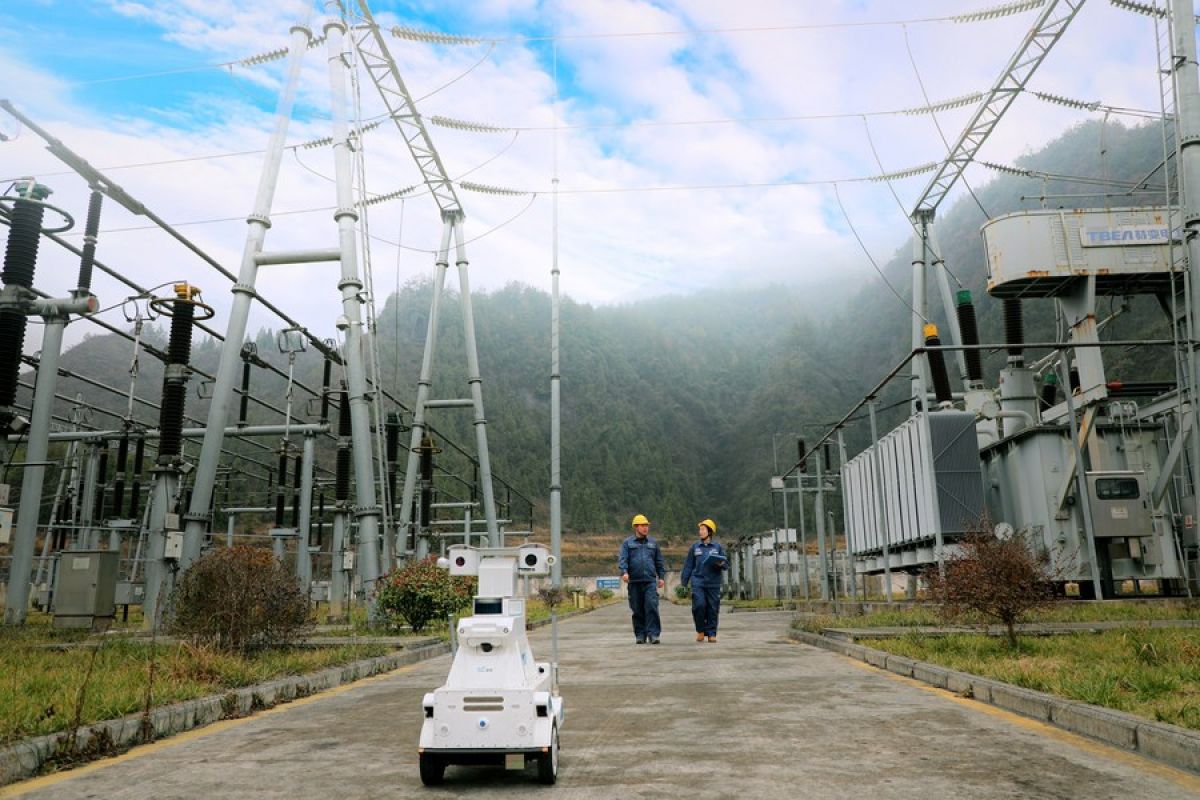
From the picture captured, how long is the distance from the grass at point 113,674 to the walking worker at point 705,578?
5.25m

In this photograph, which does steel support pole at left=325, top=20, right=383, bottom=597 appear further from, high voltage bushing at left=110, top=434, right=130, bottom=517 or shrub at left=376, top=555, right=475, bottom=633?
high voltage bushing at left=110, top=434, right=130, bottom=517

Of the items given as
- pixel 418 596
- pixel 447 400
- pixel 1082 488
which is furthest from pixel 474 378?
pixel 1082 488

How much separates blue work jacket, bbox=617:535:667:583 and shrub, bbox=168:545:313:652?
5519 mm

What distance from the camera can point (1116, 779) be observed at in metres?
4.57

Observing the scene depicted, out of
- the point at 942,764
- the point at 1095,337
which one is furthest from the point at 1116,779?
the point at 1095,337

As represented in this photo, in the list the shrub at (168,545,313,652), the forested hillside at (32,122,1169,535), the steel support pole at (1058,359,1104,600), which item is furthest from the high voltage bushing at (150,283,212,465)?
the forested hillside at (32,122,1169,535)

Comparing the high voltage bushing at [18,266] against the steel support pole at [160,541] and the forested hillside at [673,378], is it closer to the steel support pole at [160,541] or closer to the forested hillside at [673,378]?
the steel support pole at [160,541]

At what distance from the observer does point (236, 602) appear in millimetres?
10258

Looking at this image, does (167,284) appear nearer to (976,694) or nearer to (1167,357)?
(976,694)

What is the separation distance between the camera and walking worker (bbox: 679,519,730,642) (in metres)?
14.3

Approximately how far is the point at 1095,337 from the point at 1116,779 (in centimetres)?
2003

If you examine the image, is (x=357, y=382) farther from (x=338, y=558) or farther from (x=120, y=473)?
(x=120, y=473)

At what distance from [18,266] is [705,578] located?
43.1ft

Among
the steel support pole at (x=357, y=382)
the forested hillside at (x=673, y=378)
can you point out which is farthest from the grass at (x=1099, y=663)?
the forested hillside at (x=673, y=378)
